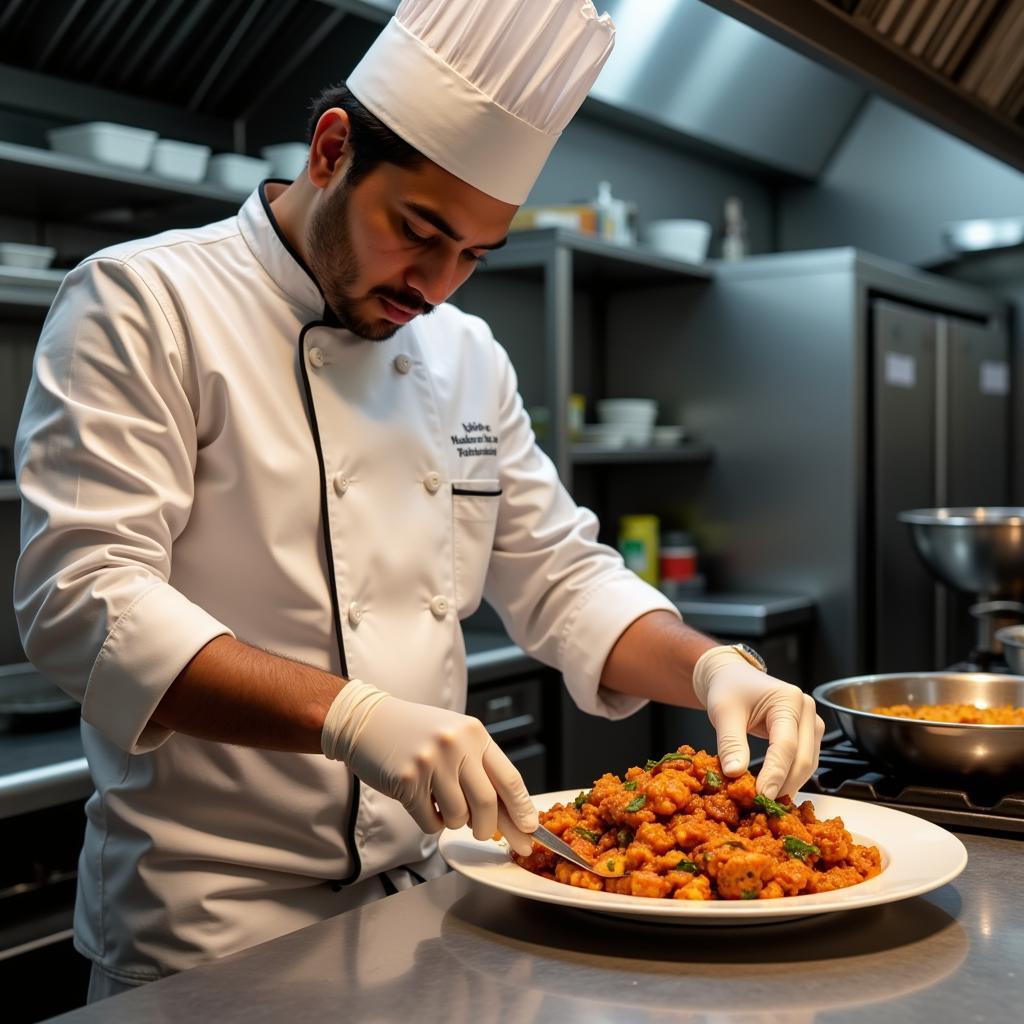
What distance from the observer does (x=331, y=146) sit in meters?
1.54

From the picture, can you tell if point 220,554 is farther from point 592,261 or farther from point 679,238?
point 679,238

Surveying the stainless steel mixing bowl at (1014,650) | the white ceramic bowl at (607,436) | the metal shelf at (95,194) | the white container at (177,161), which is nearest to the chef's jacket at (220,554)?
the stainless steel mixing bowl at (1014,650)

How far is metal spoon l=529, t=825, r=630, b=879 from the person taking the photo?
1134 millimetres

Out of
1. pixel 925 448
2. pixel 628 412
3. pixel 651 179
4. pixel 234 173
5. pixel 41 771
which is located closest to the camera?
pixel 41 771

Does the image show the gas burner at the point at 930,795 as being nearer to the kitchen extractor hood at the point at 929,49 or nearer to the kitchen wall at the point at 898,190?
the kitchen extractor hood at the point at 929,49

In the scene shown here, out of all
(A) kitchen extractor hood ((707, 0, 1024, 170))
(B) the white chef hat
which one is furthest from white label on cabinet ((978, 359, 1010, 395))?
(B) the white chef hat

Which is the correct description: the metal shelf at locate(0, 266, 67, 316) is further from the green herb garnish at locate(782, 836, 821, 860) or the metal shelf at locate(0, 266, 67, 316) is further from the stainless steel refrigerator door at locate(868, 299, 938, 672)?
the stainless steel refrigerator door at locate(868, 299, 938, 672)

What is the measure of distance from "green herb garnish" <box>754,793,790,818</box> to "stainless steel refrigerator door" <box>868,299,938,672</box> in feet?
9.13

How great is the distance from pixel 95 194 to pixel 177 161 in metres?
0.19

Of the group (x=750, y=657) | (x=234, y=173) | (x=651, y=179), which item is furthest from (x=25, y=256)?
(x=651, y=179)

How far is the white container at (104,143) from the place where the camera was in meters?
2.57

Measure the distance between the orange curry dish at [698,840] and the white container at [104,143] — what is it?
1.84m

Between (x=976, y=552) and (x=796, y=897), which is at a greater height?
(x=976, y=552)

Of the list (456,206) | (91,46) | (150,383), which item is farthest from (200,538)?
(91,46)
